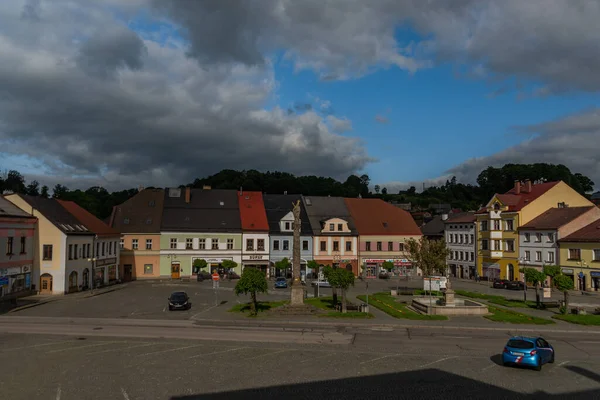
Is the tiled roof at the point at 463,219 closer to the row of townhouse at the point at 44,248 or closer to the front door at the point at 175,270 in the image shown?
the front door at the point at 175,270

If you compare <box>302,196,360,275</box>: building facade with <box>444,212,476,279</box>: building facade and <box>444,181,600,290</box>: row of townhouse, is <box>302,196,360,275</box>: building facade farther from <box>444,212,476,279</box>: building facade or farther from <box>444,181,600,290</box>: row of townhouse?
<box>444,181,600,290</box>: row of townhouse

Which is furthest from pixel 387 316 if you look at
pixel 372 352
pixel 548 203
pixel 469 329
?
pixel 548 203

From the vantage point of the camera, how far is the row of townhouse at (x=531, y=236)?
2207 inches

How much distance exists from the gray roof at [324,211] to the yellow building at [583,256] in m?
27.5

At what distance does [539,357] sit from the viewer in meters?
19.8

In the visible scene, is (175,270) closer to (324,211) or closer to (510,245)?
(324,211)

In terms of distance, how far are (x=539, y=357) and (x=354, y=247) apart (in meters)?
51.7

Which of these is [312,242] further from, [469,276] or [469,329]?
[469,329]

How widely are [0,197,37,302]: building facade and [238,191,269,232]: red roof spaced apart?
92.9 feet

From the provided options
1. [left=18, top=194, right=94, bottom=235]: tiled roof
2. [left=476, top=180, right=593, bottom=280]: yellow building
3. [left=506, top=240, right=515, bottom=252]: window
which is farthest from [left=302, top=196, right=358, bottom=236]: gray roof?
[left=18, top=194, right=94, bottom=235]: tiled roof

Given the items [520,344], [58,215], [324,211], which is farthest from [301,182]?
[520,344]

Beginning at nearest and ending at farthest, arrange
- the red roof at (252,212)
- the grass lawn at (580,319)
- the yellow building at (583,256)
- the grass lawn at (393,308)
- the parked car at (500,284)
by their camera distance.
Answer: the grass lawn at (580,319) → the grass lawn at (393,308) → the yellow building at (583,256) → the parked car at (500,284) → the red roof at (252,212)

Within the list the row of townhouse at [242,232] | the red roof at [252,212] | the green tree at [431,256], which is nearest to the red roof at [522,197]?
the row of townhouse at [242,232]

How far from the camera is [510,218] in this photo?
219 feet
